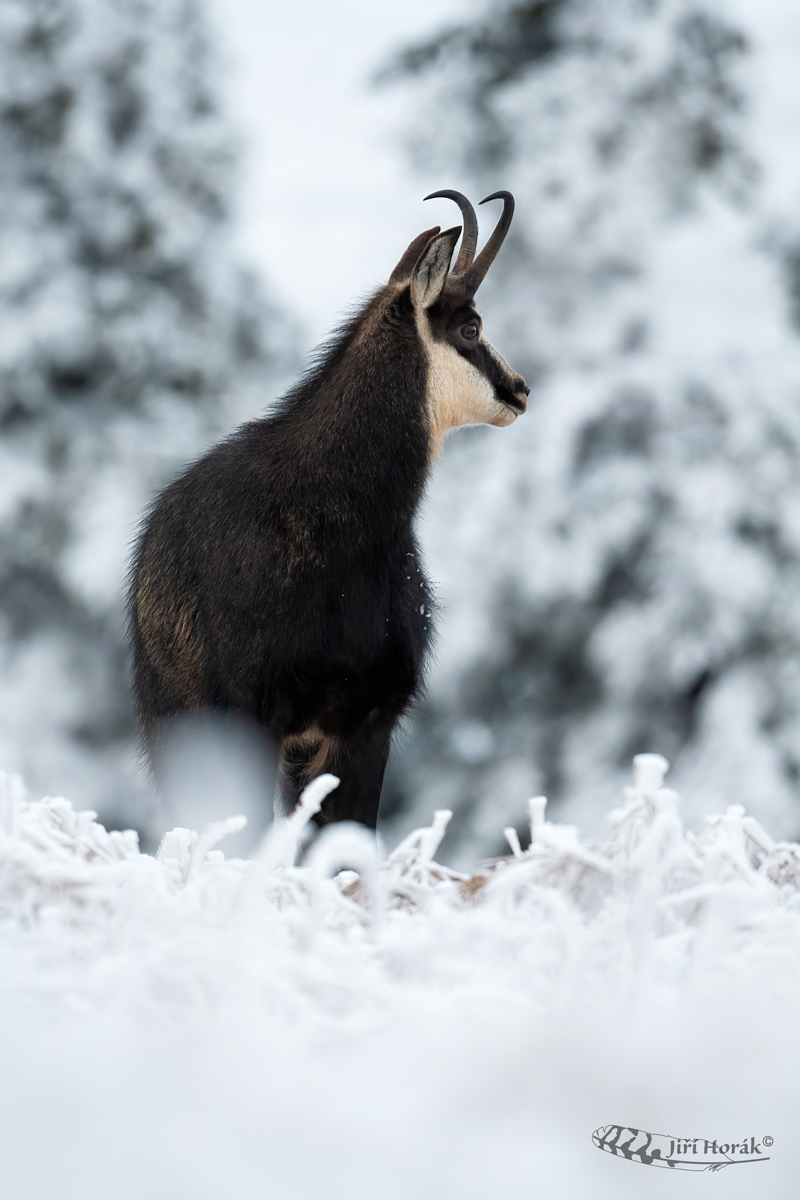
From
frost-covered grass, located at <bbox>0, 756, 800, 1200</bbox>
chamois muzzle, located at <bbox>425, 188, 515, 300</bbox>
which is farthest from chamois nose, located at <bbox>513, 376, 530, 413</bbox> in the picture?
frost-covered grass, located at <bbox>0, 756, 800, 1200</bbox>

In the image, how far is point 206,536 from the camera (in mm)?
2145

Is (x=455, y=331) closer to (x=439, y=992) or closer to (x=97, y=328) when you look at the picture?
(x=439, y=992)

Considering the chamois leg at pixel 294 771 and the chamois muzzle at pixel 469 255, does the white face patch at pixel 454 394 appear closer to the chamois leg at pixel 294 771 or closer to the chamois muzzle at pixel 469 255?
the chamois muzzle at pixel 469 255

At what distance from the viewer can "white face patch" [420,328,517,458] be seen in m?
2.29

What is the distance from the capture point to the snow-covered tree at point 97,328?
6.00 m

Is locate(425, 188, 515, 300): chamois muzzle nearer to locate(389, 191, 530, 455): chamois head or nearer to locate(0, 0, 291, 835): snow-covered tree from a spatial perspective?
locate(389, 191, 530, 455): chamois head

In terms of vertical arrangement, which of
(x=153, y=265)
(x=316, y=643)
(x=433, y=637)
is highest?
(x=153, y=265)

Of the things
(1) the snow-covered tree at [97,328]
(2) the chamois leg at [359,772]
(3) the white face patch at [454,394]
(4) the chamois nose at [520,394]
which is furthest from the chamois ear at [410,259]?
(1) the snow-covered tree at [97,328]

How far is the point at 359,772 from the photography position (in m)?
2.30

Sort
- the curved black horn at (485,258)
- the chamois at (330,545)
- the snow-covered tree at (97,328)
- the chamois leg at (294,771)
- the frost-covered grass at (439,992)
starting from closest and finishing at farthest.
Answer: the frost-covered grass at (439,992), the chamois at (330,545), the chamois leg at (294,771), the curved black horn at (485,258), the snow-covered tree at (97,328)

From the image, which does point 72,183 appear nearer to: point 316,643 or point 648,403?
point 648,403

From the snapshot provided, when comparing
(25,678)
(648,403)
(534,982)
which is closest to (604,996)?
(534,982)

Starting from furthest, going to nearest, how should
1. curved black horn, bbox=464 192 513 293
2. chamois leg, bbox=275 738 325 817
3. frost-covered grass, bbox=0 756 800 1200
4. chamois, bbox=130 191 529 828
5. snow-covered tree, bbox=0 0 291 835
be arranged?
snow-covered tree, bbox=0 0 291 835 < curved black horn, bbox=464 192 513 293 < chamois leg, bbox=275 738 325 817 < chamois, bbox=130 191 529 828 < frost-covered grass, bbox=0 756 800 1200

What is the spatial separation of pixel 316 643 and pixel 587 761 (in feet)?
12.3
